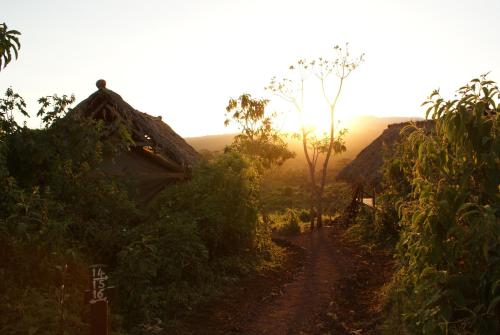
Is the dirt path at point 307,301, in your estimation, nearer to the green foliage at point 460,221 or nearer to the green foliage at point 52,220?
the green foliage at point 52,220

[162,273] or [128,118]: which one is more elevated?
[128,118]

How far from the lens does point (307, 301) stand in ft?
29.3

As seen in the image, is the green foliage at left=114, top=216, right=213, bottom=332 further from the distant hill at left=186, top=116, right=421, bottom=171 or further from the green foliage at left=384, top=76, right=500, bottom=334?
the distant hill at left=186, top=116, right=421, bottom=171

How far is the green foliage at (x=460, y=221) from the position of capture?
3926 millimetres

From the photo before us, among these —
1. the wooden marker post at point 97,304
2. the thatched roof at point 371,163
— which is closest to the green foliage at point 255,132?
the thatched roof at point 371,163

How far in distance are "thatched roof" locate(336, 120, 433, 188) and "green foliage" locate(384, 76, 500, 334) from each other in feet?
46.9

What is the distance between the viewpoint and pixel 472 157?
164 inches

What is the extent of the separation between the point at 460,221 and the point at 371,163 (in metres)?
16.7

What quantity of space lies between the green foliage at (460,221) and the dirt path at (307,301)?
324 cm

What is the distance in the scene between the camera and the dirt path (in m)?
7.46

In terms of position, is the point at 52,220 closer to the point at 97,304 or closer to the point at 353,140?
the point at 97,304

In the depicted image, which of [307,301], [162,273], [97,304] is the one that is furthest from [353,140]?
[97,304]

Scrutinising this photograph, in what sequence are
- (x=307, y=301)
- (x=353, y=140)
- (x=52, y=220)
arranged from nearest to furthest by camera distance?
(x=52, y=220)
(x=307, y=301)
(x=353, y=140)

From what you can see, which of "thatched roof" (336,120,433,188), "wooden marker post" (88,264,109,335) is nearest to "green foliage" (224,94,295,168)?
"thatched roof" (336,120,433,188)
